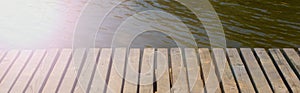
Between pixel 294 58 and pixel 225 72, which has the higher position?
pixel 225 72

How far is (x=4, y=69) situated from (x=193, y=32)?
3.17m

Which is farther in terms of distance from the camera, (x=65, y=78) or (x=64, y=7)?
(x=64, y=7)

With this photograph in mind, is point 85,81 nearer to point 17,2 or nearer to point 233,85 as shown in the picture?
point 233,85

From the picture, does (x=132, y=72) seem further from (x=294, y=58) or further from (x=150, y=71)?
(x=294, y=58)

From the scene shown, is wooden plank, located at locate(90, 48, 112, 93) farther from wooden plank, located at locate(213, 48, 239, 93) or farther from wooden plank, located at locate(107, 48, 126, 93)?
wooden plank, located at locate(213, 48, 239, 93)

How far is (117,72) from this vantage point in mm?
2830

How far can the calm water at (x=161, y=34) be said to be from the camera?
537 cm

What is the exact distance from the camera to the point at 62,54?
10.4 ft

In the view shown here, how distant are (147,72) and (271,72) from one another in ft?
2.74

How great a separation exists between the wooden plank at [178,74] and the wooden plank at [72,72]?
2.08 feet

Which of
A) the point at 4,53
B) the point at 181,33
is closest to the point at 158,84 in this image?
the point at 4,53

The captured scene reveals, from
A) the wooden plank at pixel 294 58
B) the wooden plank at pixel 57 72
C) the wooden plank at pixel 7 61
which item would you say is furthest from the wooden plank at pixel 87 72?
the wooden plank at pixel 294 58

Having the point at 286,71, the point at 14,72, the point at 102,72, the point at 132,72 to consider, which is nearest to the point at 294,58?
the point at 286,71

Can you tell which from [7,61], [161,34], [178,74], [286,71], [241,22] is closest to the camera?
[178,74]
